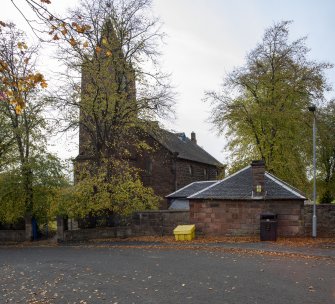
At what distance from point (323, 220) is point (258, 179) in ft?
13.9

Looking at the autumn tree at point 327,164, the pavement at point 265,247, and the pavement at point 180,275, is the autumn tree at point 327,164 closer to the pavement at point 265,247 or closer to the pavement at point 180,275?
the pavement at point 265,247

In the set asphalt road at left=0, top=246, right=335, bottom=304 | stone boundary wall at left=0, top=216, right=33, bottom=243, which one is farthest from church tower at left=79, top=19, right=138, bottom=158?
asphalt road at left=0, top=246, right=335, bottom=304

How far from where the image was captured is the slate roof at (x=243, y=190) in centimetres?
A: 2270

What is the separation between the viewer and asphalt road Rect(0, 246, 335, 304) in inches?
393

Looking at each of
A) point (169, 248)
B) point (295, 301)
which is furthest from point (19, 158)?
point (295, 301)

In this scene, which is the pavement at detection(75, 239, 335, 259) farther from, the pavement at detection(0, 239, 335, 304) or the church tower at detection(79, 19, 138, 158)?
the church tower at detection(79, 19, 138, 158)

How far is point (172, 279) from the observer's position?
12.2m

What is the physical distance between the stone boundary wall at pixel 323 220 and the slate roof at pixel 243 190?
1.30m

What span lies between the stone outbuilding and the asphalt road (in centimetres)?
571

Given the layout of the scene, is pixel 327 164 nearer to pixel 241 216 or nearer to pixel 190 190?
pixel 190 190

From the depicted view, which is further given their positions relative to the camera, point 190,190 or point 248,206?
point 190,190

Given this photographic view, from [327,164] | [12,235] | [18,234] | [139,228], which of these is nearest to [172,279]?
[139,228]

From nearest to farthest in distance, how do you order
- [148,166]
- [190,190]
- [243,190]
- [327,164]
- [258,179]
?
[258,179]
[243,190]
[190,190]
[148,166]
[327,164]

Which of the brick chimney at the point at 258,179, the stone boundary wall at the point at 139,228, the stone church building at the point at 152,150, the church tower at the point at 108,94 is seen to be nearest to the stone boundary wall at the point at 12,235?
the stone boundary wall at the point at 139,228
